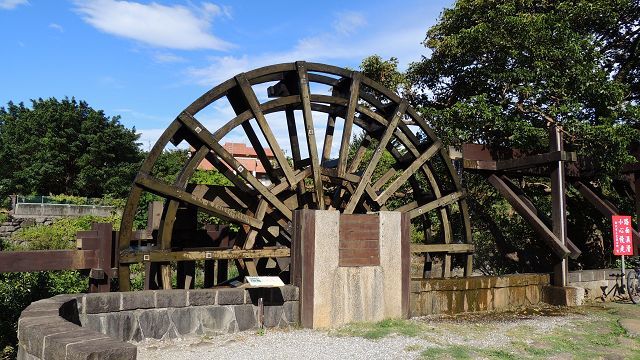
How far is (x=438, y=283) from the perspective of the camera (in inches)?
286

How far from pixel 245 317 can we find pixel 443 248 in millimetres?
3959

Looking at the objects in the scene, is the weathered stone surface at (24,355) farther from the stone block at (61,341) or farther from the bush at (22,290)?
the bush at (22,290)

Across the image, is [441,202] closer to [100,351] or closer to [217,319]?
[217,319]

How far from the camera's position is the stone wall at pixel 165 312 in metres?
4.36

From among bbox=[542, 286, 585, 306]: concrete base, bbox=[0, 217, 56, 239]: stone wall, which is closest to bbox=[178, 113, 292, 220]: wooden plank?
bbox=[542, 286, 585, 306]: concrete base

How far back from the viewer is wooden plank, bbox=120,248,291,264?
608cm

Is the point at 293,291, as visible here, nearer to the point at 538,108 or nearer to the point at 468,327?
the point at 468,327

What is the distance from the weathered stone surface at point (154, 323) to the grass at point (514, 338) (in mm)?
1954

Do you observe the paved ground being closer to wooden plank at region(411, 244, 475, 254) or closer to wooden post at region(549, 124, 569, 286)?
wooden plank at region(411, 244, 475, 254)

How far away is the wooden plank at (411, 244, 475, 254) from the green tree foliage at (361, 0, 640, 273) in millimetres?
2154

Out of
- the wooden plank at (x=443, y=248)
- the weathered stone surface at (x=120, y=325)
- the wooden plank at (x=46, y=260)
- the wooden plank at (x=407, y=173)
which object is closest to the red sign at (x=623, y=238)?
the wooden plank at (x=443, y=248)

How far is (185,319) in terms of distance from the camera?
17.8 ft

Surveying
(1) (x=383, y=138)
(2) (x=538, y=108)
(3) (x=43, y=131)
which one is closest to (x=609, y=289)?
(2) (x=538, y=108)

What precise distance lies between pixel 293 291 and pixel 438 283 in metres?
2.35
